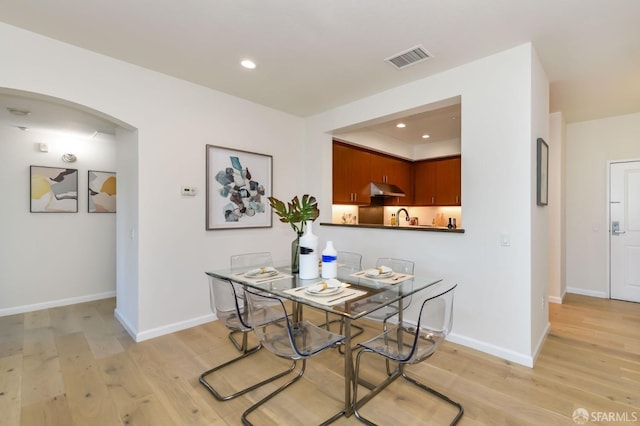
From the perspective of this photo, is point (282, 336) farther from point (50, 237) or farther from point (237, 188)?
point (50, 237)

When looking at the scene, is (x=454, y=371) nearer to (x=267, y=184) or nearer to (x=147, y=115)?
(x=267, y=184)

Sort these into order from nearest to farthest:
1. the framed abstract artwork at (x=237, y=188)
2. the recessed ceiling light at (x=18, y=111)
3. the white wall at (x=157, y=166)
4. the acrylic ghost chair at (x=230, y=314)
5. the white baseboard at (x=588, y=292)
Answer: the acrylic ghost chair at (x=230, y=314)
the white wall at (x=157, y=166)
the recessed ceiling light at (x=18, y=111)
the framed abstract artwork at (x=237, y=188)
the white baseboard at (x=588, y=292)

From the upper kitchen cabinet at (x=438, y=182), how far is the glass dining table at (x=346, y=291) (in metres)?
4.13

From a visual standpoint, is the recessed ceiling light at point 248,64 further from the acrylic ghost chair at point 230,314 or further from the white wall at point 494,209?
the acrylic ghost chair at point 230,314

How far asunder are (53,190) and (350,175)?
4.28 metres

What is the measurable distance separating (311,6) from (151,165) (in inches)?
84.8

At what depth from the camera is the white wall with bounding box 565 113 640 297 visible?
4.35 metres

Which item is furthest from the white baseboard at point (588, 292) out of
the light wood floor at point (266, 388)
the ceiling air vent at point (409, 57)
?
the ceiling air vent at point (409, 57)

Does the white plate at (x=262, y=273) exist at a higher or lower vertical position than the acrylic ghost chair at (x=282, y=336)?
higher

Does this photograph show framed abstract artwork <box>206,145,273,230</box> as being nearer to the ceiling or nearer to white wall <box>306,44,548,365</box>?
the ceiling

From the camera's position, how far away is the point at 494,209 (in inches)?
109

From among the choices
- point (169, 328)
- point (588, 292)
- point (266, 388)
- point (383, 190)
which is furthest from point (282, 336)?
point (588, 292)

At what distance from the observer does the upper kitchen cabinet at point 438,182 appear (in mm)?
5992

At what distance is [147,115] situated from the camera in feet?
10.1
